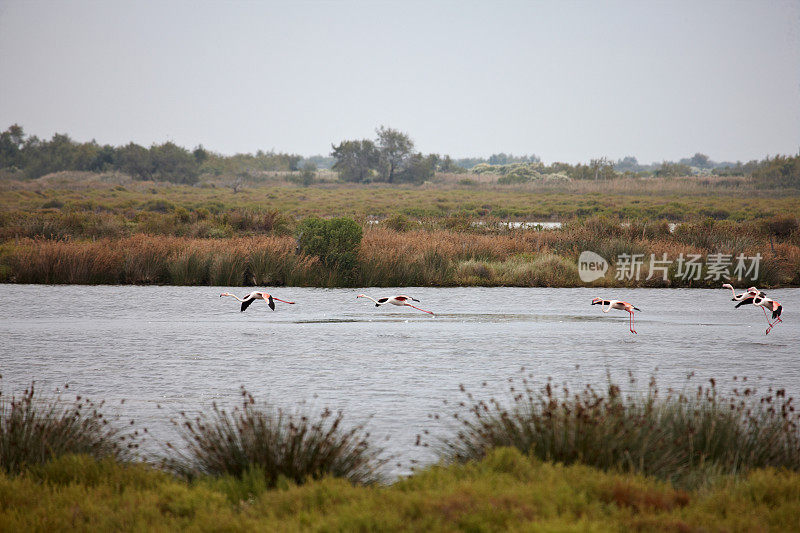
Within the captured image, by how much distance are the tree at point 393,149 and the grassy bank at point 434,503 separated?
91220mm

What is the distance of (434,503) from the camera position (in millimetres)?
4801

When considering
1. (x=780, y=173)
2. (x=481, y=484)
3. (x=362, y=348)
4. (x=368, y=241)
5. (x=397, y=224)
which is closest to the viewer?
(x=481, y=484)

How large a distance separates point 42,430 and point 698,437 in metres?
5.24

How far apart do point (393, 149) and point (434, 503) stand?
3703 inches

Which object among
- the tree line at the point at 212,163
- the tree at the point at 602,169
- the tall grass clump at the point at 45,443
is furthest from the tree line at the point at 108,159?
the tall grass clump at the point at 45,443

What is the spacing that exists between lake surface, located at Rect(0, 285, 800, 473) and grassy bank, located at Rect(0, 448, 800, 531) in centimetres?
145

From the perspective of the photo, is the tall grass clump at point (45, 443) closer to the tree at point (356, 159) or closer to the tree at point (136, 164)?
the tree at point (136, 164)

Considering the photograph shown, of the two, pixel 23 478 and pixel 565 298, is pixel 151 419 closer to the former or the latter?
pixel 23 478

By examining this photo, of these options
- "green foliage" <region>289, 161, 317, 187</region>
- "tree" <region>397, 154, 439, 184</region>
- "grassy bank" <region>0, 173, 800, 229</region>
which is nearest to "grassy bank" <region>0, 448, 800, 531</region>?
"grassy bank" <region>0, 173, 800, 229</region>

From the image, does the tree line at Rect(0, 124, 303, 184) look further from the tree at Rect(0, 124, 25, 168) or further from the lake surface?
the lake surface

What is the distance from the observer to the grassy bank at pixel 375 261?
882 inches

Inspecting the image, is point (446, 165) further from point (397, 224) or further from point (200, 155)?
point (397, 224)

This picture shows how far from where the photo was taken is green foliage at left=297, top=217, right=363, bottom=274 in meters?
22.8

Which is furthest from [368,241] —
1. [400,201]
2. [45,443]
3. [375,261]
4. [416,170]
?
[416,170]
